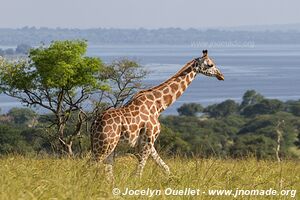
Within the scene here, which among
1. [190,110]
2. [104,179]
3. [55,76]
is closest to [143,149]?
[104,179]

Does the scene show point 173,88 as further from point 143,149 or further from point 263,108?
point 263,108

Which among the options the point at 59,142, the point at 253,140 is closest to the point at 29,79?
the point at 59,142

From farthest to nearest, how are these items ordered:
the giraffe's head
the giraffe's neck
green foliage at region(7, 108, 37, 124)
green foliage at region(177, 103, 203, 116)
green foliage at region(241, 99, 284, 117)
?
green foliage at region(177, 103, 203, 116)
green foliage at region(241, 99, 284, 117)
green foliage at region(7, 108, 37, 124)
the giraffe's head
the giraffe's neck

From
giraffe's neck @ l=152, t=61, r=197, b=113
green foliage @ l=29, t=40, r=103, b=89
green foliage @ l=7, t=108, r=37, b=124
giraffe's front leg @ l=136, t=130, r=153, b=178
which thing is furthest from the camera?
green foliage @ l=7, t=108, r=37, b=124

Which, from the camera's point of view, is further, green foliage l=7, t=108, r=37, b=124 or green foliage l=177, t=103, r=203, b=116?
green foliage l=177, t=103, r=203, b=116

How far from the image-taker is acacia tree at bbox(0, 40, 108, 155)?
42.5m

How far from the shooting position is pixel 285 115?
12150 cm

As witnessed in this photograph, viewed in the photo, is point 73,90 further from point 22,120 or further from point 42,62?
point 22,120

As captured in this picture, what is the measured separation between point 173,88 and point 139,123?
143cm

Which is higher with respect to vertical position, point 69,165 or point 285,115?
point 69,165

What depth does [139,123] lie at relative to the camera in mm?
11359

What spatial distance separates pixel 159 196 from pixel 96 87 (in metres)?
34.5

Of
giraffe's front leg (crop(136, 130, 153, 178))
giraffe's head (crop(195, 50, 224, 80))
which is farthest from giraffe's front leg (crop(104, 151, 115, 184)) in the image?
giraffe's head (crop(195, 50, 224, 80))

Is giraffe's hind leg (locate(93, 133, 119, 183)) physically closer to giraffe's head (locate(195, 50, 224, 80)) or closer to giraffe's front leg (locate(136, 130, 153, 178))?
giraffe's front leg (locate(136, 130, 153, 178))
